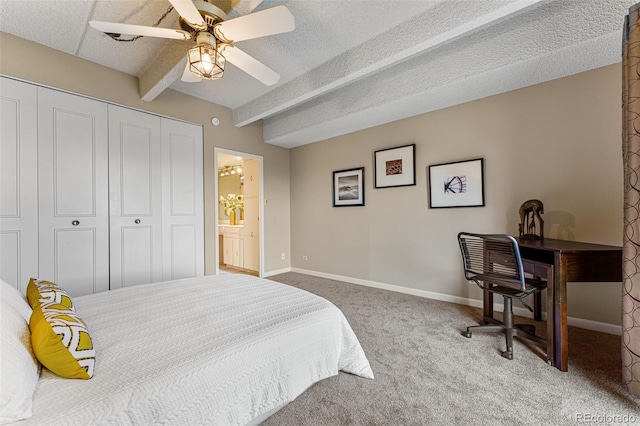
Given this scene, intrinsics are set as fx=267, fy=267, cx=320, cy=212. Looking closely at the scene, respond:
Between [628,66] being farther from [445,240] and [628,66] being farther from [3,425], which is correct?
[3,425]

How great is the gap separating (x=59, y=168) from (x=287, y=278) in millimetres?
3243

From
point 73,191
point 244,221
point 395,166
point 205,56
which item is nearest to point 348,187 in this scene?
point 395,166

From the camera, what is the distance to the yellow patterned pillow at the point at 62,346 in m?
0.96

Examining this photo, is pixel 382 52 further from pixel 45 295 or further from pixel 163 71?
pixel 45 295

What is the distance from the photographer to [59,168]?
272 centimetres

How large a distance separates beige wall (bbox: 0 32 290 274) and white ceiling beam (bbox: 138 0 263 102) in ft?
0.71

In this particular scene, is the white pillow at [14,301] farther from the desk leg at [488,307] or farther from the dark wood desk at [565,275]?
the desk leg at [488,307]

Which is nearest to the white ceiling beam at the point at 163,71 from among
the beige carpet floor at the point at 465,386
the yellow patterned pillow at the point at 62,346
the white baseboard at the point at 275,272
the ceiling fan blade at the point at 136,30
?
the ceiling fan blade at the point at 136,30

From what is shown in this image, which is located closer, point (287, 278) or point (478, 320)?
point (478, 320)

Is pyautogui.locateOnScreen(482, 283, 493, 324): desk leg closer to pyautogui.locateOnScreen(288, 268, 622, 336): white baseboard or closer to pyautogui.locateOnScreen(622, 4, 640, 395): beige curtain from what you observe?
pyautogui.locateOnScreen(288, 268, 622, 336): white baseboard

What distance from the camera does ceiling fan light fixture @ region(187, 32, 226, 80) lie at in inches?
71.9

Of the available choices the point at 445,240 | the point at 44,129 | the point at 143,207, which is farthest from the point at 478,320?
the point at 44,129

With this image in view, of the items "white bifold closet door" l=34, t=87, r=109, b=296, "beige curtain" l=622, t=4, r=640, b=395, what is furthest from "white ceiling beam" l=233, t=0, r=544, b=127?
"white bifold closet door" l=34, t=87, r=109, b=296

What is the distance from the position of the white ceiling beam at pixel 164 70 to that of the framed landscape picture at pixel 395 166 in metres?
2.58
